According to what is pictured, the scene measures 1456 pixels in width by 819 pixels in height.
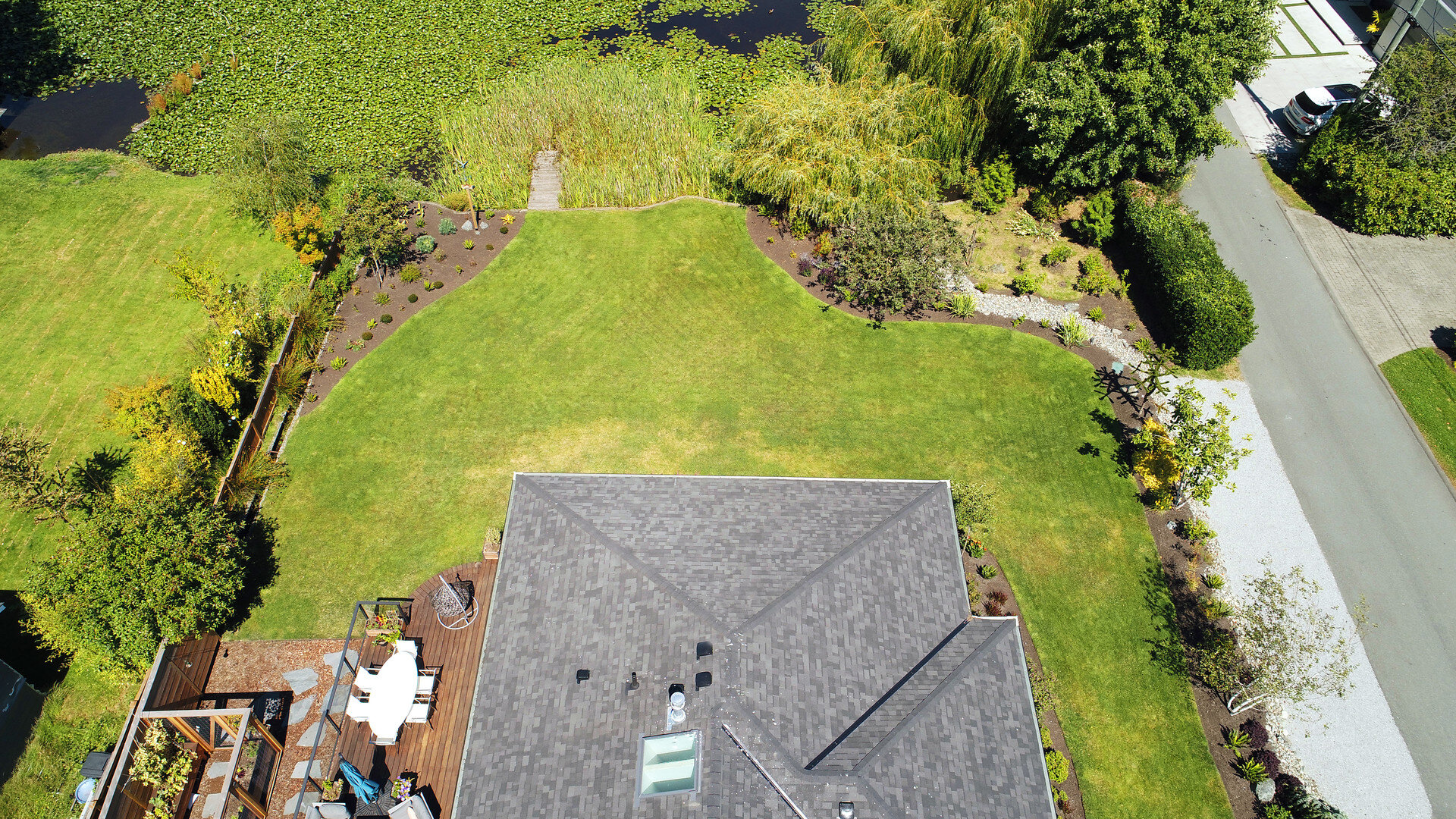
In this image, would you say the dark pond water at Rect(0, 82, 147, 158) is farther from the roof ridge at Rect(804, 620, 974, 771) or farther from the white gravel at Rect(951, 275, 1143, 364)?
the roof ridge at Rect(804, 620, 974, 771)

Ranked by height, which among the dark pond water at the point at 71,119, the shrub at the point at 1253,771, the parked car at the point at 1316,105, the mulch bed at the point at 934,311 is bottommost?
the shrub at the point at 1253,771

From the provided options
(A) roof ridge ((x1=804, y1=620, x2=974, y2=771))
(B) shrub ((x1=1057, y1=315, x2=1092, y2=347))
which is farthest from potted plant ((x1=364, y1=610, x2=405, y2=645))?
(B) shrub ((x1=1057, y1=315, x2=1092, y2=347))

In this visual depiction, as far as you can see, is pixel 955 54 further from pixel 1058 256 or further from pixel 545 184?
pixel 545 184

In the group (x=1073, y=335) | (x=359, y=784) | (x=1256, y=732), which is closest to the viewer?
(x=359, y=784)

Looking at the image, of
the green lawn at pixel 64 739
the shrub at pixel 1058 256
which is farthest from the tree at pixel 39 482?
the shrub at pixel 1058 256

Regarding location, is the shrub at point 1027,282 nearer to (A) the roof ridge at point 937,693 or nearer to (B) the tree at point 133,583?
(A) the roof ridge at point 937,693

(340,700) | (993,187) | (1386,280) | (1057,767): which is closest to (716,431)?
(340,700)

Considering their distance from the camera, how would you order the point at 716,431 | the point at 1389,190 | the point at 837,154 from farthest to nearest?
1. the point at 1389,190
2. the point at 837,154
3. the point at 716,431
